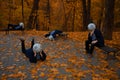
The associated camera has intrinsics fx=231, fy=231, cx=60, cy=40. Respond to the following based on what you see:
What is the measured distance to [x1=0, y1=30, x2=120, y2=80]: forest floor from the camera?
860 centimetres

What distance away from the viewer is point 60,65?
9820 millimetres

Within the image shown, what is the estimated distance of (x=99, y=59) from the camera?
1101 centimetres

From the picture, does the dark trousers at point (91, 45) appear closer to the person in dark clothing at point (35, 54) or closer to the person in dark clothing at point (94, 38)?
the person in dark clothing at point (94, 38)

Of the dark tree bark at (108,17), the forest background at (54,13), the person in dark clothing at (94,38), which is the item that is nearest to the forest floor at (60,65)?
the person in dark clothing at (94,38)

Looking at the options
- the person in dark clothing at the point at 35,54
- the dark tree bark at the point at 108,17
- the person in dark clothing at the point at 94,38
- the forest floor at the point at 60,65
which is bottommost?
the forest floor at the point at 60,65

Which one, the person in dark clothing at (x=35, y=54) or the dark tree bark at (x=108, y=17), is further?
the dark tree bark at (x=108, y=17)

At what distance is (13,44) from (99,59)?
17.9 ft

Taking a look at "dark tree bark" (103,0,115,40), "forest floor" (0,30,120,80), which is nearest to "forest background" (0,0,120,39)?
"dark tree bark" (103,0,115,40)

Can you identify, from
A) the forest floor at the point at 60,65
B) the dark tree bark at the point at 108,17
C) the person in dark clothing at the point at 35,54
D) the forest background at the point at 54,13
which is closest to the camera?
the forest floor at the point at 60,65

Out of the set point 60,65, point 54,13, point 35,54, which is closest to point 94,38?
point 60,65

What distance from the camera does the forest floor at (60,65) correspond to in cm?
860

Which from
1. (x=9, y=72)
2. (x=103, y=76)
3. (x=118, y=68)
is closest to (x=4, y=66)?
(x=9, y=72)

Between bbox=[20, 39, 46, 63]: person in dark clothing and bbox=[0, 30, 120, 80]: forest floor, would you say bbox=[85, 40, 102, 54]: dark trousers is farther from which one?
bbox=[20, 39, 46, 63]: person in dark clothing

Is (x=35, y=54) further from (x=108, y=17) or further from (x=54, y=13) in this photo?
(x=54, y=13)
